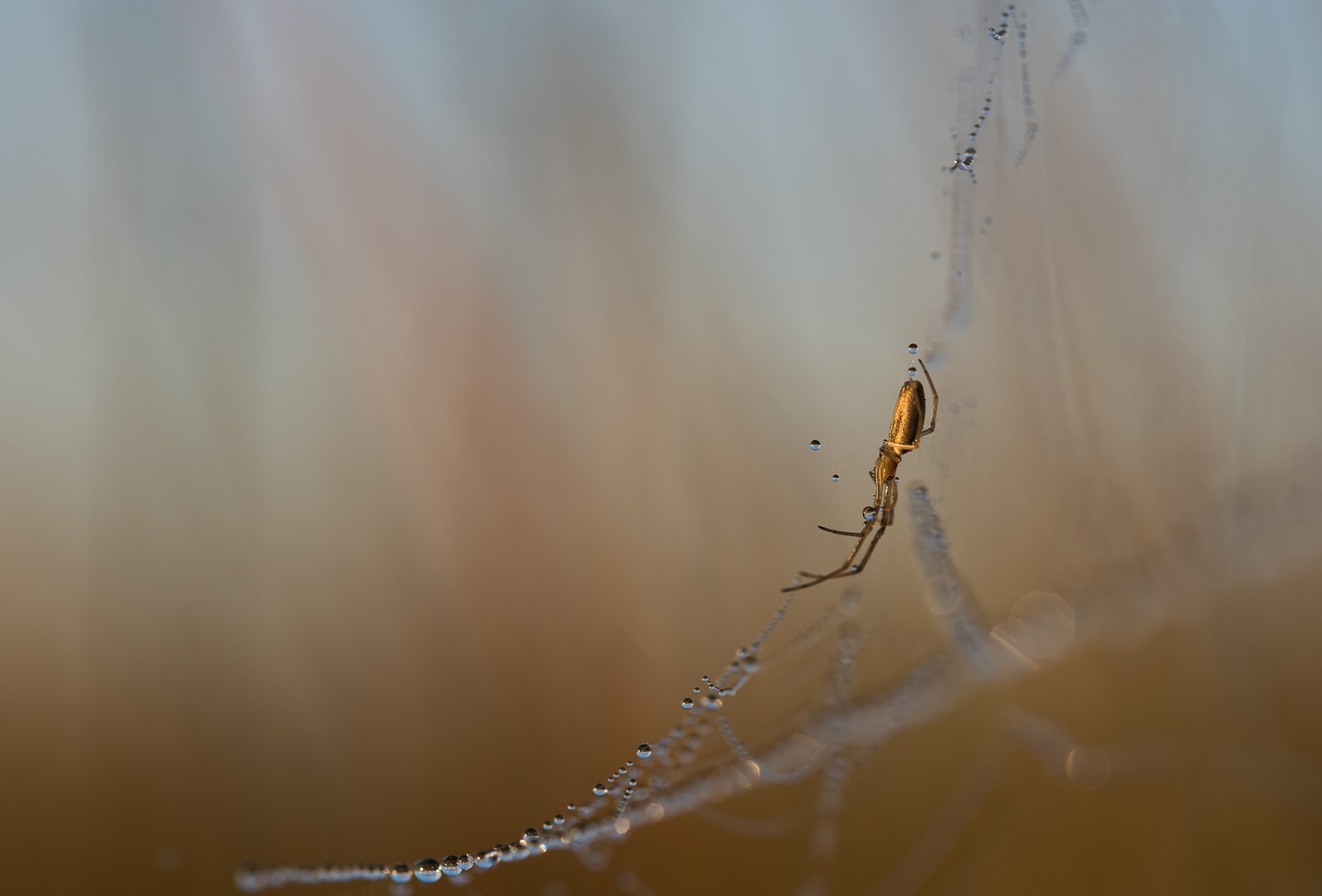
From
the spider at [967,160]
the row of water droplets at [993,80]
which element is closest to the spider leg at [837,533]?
the spider at [967,160]

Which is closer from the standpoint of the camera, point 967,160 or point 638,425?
point 967,160

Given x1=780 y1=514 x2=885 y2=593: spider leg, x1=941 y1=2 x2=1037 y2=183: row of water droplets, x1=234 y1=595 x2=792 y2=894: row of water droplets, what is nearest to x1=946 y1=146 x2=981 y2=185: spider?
x1=941 y1=2 x2=1037 y2=183: row of water droplets

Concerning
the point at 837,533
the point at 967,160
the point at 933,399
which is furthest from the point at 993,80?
the point at 837,533

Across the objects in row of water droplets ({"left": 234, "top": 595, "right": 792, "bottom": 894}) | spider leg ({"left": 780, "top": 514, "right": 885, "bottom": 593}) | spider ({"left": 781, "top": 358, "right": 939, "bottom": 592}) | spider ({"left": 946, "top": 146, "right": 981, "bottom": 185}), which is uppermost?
spider ({"left": 946, "top": 146, "right": 981, "bottom": 185})

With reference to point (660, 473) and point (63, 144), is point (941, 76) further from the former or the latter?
point (63, 144)

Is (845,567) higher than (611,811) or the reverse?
higher

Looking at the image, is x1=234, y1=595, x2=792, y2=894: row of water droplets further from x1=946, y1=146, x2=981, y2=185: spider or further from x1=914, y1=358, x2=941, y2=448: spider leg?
x1=946, y1=146, x2=981, y2=185: spider

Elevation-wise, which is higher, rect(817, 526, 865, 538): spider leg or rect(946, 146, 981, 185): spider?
rect(946, 146, 981, 185): spider

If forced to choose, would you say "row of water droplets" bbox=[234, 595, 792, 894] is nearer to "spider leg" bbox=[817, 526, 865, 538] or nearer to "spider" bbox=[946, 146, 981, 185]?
"spider leg" bbox=[817, 526, 865, 538]

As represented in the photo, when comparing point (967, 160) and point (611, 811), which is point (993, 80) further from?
point (611, 811)
